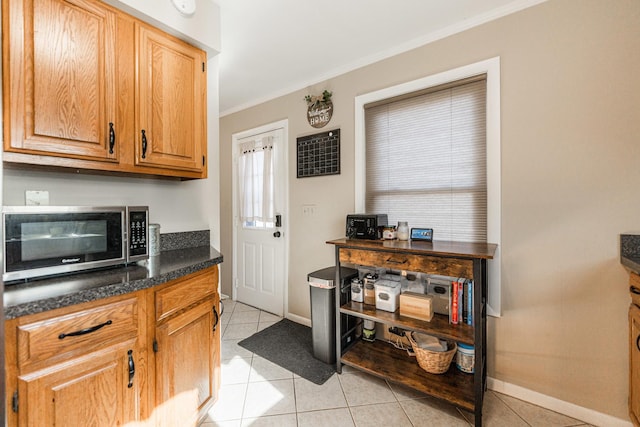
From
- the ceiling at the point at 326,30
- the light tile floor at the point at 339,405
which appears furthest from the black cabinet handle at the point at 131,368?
the ceiling at the point at 326,30

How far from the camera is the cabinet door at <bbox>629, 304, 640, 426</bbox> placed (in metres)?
1.29

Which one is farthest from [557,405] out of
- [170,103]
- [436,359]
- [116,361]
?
[170,103]

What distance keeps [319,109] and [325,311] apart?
1.95 meters

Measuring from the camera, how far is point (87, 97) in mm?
1325

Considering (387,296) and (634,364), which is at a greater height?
(387,296)

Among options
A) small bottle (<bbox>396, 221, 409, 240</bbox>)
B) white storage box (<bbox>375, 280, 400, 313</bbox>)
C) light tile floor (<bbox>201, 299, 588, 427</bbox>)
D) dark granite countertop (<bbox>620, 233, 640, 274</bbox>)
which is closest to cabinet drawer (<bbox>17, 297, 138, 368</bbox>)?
light tile floor (<bbox>201, 299, 588, 427</bbox>)

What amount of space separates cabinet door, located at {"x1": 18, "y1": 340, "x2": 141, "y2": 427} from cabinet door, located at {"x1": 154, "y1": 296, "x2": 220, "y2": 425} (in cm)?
12

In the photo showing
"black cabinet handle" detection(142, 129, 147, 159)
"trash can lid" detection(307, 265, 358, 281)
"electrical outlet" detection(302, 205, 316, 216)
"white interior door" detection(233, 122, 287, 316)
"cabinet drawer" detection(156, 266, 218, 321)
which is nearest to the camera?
"cabinet drawer" detection(156, 266, 218, 321)

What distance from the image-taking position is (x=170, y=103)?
65.1 inches

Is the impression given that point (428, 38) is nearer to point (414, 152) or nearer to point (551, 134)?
point (414, 152)

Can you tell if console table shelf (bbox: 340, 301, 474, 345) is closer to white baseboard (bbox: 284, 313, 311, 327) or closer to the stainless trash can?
the stainless trash can

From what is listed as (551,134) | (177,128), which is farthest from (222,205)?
(551,134)

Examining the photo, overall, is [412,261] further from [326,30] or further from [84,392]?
[326,30]

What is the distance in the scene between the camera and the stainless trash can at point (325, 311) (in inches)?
85.7
